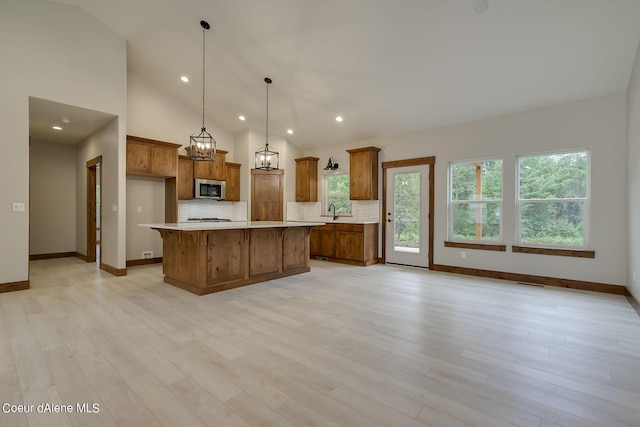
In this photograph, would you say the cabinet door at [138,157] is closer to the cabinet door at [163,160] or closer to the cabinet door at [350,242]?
the cabinet door at [163,160]

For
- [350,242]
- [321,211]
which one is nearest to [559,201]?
[350,242]

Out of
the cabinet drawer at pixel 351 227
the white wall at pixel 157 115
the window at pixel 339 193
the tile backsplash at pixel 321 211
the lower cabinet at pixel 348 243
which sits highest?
the white wall at pixel 157 115

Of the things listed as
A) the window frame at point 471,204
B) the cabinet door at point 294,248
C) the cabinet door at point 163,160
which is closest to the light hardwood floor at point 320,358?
the cabinet door at point 294,248

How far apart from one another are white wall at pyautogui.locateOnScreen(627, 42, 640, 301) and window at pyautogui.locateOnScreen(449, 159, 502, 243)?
153 cm

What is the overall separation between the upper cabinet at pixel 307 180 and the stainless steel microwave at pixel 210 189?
185 centimetres

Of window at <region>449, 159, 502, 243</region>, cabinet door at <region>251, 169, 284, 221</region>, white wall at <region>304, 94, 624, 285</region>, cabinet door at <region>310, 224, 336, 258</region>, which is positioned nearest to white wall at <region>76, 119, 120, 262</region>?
cabinet door at <region>251, 169, 284, 221</region>

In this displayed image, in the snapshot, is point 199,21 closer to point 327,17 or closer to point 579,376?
point 327,17

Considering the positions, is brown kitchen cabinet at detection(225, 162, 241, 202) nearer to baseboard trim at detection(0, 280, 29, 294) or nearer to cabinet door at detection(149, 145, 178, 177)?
cabinet door at detection(149, 145, 178, 177)

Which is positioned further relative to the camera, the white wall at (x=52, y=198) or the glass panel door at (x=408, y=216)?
the white wall at (x=52, y=198)

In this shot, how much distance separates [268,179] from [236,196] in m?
0.88

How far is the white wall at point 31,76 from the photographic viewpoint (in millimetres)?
3965

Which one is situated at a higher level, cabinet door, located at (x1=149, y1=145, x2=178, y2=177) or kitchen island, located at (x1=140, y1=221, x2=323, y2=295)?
cabinet door, located at (x1=149, y1=145, x2=178, y2=177)

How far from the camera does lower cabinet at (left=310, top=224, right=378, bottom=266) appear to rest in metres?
6.14

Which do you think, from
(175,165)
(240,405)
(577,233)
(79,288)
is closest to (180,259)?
(79,288)
